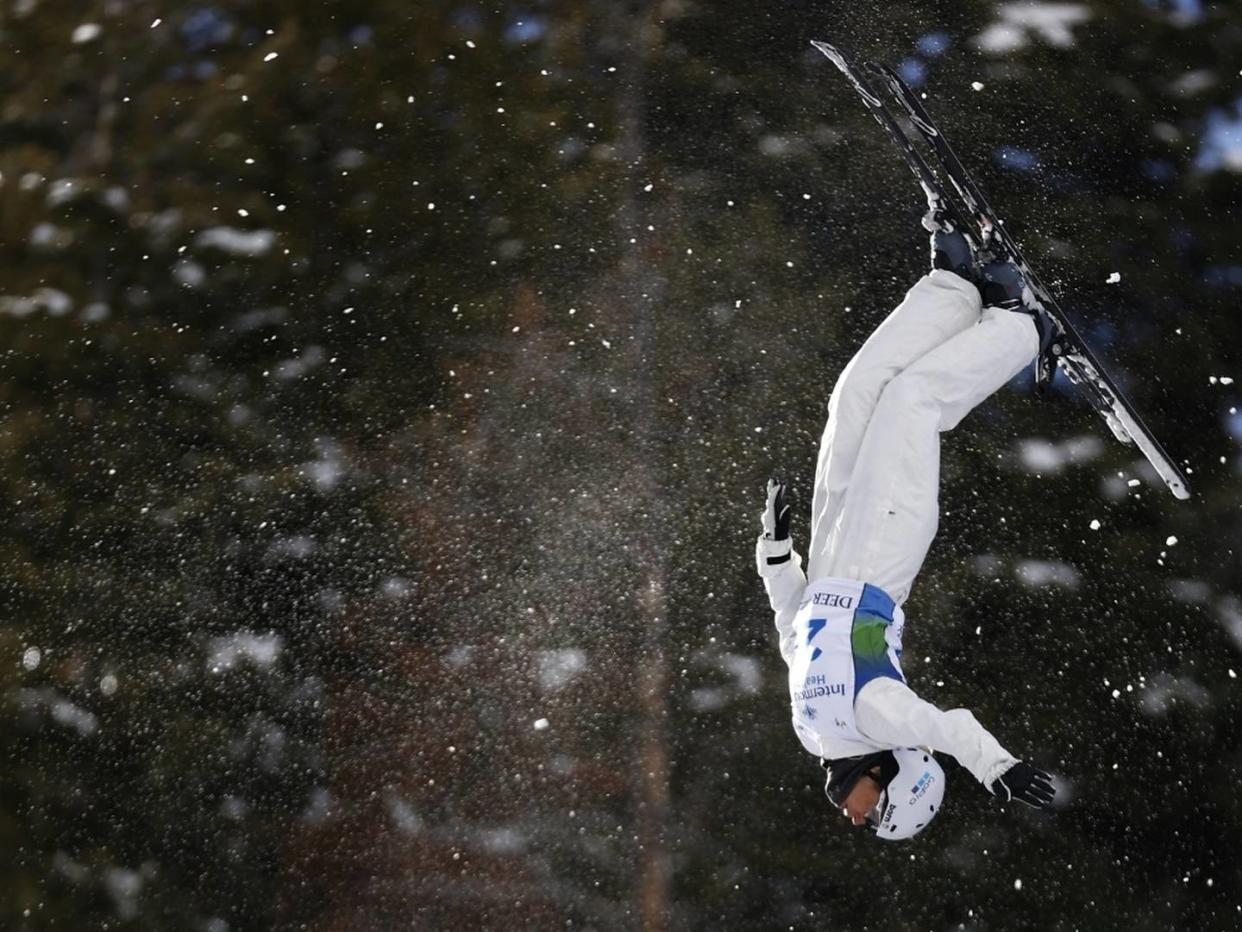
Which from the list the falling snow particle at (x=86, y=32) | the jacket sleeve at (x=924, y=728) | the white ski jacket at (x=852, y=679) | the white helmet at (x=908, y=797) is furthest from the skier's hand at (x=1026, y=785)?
the falling snow particle at (x=86, y=32)

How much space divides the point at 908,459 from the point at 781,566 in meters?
0.47

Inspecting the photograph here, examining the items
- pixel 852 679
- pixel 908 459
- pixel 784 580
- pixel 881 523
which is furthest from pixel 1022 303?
pixel 852 679

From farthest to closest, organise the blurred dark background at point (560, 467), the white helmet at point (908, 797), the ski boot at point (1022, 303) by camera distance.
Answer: the blurred dark background at point (560, 467)
the ski boot at point (1022, 303)
the white helmet at point (908, 797)

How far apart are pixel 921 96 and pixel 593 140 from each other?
1.45 m

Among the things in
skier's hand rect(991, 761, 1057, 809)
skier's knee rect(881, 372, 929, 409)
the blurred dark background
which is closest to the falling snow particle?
the blurred dark background

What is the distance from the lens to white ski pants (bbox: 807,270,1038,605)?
317 centimetres

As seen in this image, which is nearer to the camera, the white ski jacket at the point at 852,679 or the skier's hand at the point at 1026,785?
the skier's hand at the point at 1026,785

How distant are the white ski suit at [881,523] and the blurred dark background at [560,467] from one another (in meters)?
0.80

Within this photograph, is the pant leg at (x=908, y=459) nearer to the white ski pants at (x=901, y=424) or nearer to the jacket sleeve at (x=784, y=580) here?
the white ski pants at (x=901, y=424)

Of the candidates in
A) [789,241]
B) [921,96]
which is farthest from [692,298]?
[921,96]

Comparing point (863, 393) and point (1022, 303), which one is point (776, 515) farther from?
point (1022, 303)

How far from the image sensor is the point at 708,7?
17.6 feet

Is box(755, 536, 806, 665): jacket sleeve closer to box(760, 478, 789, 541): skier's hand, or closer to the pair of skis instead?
box(760, 478, 789, 541): skier's hand

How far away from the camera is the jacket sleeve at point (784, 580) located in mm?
3303
